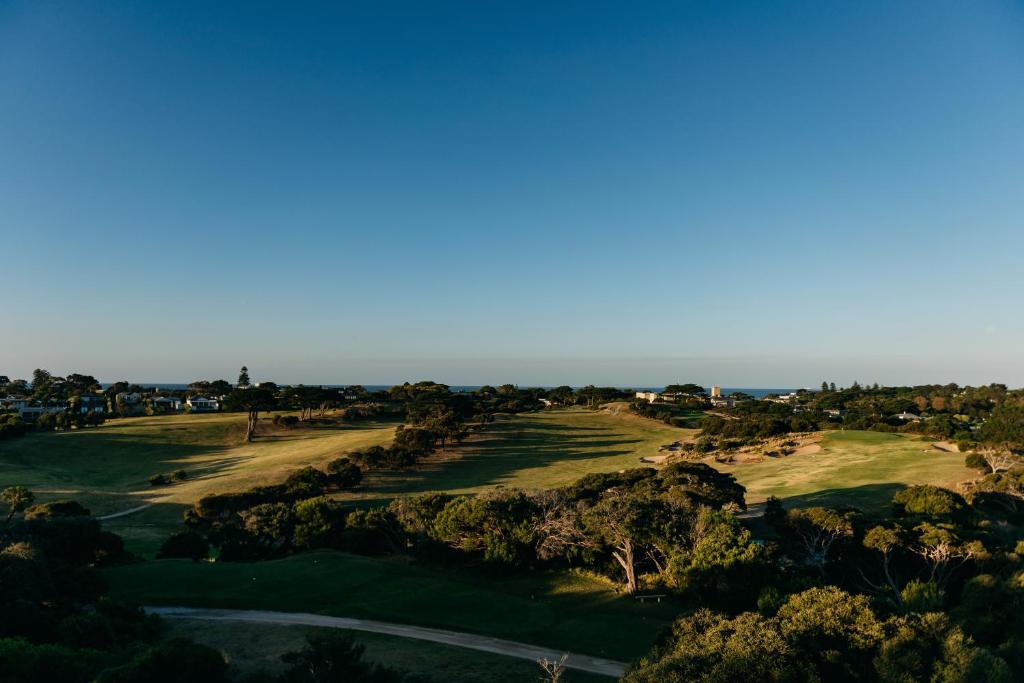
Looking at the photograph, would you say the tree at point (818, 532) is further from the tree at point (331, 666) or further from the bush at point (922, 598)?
the tree at point (331, 666)

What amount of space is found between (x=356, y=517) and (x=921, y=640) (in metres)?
35.4

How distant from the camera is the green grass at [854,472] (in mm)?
51438

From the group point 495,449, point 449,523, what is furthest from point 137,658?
point 495,449

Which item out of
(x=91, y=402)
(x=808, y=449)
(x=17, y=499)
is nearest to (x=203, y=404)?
(x=91, y=402)

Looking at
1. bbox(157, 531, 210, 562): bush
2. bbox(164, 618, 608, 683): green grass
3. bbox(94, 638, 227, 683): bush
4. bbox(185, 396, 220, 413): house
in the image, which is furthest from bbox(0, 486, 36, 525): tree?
bbox(185, 396, 220, 413): house

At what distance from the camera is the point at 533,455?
85.5m

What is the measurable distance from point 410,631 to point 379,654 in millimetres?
3899

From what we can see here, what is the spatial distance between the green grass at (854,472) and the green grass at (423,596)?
2712cm

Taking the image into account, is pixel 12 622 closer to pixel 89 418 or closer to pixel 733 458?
pixel 733 458

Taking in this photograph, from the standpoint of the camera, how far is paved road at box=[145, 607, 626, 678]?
80.4 ft

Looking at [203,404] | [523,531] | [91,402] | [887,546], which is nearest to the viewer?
[887,546]

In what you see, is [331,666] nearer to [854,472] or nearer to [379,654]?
[379,654]

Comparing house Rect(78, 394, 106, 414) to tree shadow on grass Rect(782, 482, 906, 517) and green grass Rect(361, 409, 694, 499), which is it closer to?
green grass Rect(361, 409, 694, 499)

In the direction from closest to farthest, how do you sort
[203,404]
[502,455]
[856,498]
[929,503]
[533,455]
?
[929,503], [856,498], [502,455], [533,455], [203,404]
